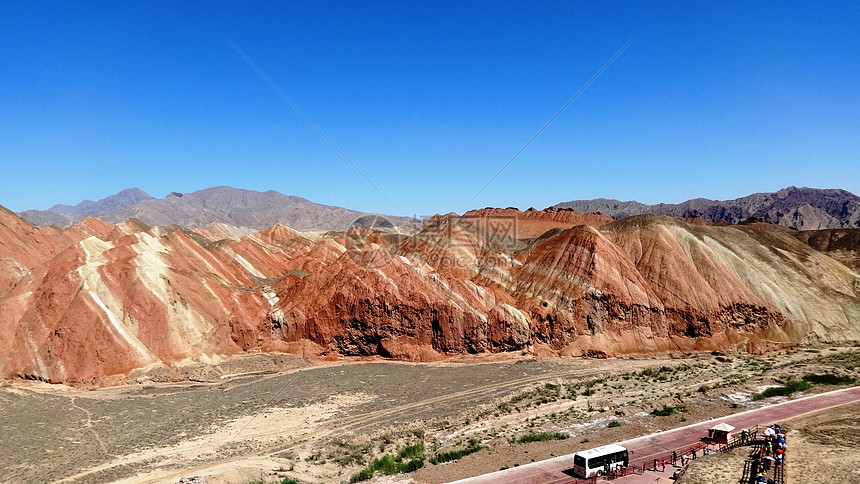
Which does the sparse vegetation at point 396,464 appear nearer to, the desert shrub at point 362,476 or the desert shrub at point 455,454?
the desert shrub at point 362,476

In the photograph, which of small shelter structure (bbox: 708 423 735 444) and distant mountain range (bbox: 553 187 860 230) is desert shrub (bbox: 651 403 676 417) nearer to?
small shelter structure (bbox: 708 423 735 444)

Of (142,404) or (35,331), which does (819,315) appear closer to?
(142,404)

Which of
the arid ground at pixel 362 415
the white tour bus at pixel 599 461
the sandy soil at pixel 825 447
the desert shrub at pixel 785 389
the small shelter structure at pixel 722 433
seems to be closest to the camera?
the sandy soil at pixel 825 447

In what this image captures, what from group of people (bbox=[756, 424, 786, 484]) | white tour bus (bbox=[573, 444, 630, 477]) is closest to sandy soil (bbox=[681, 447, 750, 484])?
group of people (bbox=[756, 424, 786, 484])

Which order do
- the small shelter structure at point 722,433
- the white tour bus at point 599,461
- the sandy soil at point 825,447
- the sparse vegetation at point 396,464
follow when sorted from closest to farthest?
the sandy soil at point 825,447 → the white tour bus at point 599,461 → the sparse vegetation at point 396,464 → the small shelter structure at point 722,433

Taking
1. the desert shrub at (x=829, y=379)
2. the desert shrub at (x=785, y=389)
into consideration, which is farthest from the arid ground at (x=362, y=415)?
the desert shrub at (x=829, y=379)

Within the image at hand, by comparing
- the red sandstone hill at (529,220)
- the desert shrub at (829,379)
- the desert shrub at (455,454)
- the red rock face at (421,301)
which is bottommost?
the desert shrub at (455,454)

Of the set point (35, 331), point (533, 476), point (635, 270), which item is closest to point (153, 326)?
point (35, 331)
